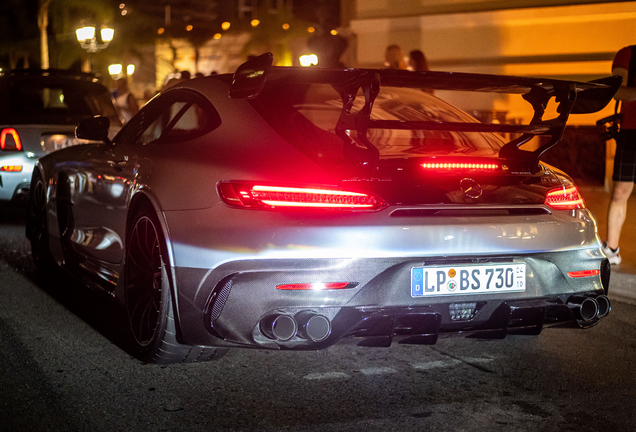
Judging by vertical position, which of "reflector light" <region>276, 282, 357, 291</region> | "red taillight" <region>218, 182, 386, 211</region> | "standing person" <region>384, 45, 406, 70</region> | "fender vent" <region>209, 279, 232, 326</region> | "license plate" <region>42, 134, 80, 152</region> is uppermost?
"standing person" <region>384, 45, 406, 70</region>

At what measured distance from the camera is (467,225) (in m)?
3.40

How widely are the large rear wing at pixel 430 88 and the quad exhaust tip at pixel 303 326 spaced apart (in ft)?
2.20

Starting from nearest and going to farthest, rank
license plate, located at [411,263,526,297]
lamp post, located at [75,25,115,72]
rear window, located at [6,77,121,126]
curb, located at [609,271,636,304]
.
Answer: license plate, located at [411,263,526,297]
curb, located at [609,271,636,304]
rear window, located at [6,77,121,126]
lamp post, located at [75,25,115,72]

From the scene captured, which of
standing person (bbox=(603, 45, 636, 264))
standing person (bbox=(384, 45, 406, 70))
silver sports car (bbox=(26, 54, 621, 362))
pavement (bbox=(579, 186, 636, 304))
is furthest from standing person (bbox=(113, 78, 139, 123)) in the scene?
silver sports car (bbox=(26, 54, 621, 362))

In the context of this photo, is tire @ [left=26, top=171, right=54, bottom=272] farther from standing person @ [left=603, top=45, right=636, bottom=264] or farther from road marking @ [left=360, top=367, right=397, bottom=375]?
standing person @ [left=603, top=45, right=636, bottom=264]

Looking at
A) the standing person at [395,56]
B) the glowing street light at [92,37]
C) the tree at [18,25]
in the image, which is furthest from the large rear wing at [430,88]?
the tree at [18,25]

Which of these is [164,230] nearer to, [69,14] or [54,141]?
[54,141]

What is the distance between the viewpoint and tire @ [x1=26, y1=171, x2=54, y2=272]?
19.6ft

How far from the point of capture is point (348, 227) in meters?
3.27

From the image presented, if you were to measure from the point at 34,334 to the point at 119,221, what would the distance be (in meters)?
0.82

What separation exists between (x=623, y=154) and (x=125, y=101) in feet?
29.6

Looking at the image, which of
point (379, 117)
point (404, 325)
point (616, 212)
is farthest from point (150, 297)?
point (616, 212)

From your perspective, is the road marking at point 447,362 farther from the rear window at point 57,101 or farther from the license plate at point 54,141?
the rear window at point 57,101

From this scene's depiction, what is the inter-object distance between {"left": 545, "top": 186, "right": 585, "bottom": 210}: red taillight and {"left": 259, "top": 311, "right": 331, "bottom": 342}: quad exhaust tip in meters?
1.16
